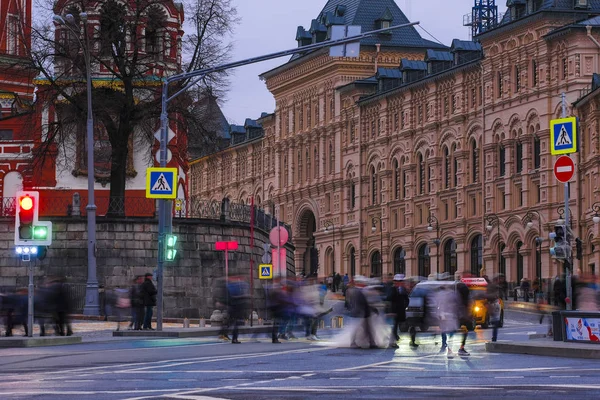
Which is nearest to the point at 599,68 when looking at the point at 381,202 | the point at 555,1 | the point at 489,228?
the point at 555,1

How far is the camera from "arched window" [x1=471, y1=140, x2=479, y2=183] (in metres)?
101

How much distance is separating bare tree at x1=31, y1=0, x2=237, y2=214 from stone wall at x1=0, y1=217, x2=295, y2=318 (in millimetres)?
1411

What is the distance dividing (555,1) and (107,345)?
63027mm

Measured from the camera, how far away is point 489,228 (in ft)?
317

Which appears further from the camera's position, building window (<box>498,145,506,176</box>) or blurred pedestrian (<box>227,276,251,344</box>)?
building window (<box>498,145,506,176</box>)

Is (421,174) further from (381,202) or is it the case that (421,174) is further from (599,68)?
(599,68)

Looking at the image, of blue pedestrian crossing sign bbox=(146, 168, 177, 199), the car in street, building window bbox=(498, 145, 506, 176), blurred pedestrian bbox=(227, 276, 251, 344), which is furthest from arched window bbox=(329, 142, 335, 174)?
blurred pedestrian bbox=(227, 276, 251, 344)

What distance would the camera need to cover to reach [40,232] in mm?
35312

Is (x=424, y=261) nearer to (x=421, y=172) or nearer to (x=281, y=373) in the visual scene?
(x=421, y=172)

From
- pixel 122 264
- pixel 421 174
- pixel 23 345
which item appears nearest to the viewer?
pixel 23 345

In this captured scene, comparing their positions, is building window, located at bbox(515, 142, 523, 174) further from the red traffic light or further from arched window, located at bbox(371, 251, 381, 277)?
the red traffic light

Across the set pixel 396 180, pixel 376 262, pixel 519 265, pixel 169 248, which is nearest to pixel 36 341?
pixel 169 248

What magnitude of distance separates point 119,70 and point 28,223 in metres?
24.1

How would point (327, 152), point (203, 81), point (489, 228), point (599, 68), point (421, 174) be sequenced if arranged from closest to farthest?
point (203, 81) → point (599, 68) → point (489, 228) → point (421, 174) → point (327, 152)
